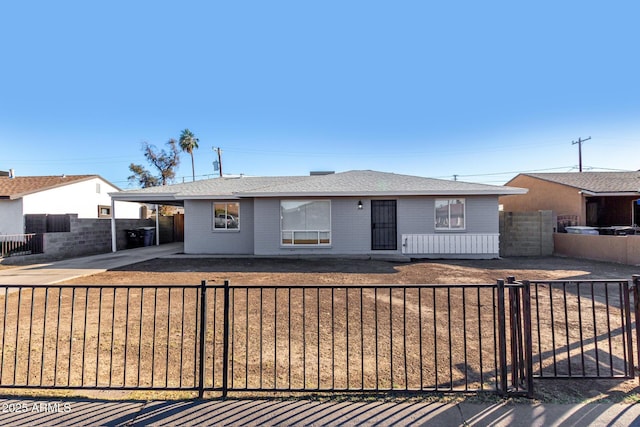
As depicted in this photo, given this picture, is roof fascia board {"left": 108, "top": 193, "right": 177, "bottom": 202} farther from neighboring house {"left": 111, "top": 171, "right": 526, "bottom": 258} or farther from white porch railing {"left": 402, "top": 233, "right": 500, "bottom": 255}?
white porch railing {"left": 402, "top": 233, "right": 500, "bottom": 255}

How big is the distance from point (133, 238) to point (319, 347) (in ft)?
57.0

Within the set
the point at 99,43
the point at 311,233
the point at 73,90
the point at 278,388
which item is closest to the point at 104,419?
the point at 278,388

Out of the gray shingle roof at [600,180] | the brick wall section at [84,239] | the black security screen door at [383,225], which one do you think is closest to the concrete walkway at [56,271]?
the brick wall section at [84,239]

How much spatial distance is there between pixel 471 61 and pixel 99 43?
14.1m

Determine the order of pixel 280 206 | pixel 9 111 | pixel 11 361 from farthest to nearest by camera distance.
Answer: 1. pixel 9 111
2. pixel 280 206
3. pixel 11 361

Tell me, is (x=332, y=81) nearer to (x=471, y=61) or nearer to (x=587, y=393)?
(x=471, y=61)

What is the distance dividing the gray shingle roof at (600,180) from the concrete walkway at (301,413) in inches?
708

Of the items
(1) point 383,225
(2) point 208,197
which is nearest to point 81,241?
(2) point 208,197

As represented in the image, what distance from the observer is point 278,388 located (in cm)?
292

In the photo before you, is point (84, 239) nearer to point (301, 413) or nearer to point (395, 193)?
point (395, 193)

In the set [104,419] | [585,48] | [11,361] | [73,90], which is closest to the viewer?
[104,419]

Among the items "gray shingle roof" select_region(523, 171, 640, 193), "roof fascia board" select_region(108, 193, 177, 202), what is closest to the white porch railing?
"gray shingle roof" select_region(523, 171, 640, 193)

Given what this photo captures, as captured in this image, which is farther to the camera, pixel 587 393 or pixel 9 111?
pixel 9 111

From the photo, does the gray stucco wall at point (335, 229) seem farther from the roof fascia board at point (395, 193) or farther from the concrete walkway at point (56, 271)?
the concrete walkway at point (56, 271)
